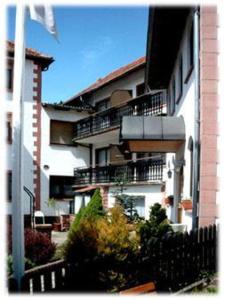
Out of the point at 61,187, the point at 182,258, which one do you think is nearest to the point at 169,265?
the point at 182,258

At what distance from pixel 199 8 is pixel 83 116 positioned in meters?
17.1

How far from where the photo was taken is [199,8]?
7777 mm

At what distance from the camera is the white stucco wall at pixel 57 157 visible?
2209cm

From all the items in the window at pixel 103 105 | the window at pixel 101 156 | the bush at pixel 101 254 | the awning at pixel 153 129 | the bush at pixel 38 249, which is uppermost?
the window at pixel 103 105

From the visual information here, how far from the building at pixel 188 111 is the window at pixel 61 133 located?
9135 mm

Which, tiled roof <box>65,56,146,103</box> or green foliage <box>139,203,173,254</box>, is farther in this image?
tiled roof <box>65,56,146,103</box>

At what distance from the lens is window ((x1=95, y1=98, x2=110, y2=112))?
946 inches

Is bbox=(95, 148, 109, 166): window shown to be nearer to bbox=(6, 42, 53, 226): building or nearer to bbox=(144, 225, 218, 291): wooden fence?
bbox=(6, 42, 53, 226): building

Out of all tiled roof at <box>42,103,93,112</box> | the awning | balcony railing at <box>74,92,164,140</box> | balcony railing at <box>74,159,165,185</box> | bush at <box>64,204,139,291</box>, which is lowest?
bush at <box>64,204,139,291</box>

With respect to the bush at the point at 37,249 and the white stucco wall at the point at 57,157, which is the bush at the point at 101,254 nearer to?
the bush at the point at 37,249

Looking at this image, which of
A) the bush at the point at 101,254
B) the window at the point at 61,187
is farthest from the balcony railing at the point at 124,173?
the bush at the point at 101,254

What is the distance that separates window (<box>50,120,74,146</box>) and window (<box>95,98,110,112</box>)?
6.87 ft

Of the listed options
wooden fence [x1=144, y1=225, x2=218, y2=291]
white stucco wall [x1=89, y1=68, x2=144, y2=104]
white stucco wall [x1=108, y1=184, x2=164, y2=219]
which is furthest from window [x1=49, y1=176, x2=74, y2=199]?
wooden fence [x1=144, y1=225, x2=218, y2=291]
